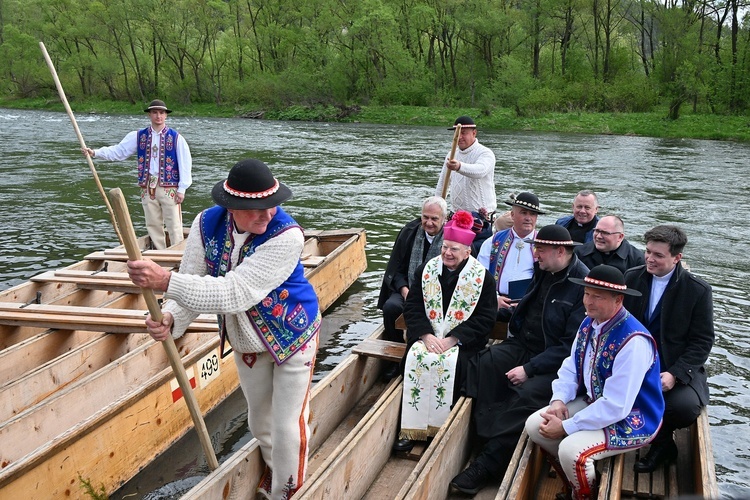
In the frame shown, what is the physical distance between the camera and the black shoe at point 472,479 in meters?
3.80

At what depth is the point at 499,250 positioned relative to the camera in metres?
5.43

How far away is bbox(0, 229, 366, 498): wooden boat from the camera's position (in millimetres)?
3723

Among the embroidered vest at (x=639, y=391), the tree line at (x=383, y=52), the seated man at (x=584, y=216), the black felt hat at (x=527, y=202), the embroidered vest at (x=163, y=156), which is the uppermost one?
the tree line at (x=383, y=52)

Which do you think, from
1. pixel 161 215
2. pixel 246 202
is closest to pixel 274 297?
pixel 246 202

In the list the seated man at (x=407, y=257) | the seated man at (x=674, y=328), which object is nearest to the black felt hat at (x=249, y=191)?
the seated man at (x=674, y=328)

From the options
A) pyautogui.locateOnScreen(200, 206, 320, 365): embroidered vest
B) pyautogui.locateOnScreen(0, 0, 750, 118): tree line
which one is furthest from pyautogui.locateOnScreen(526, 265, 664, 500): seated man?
pyautogui.locateOnScreen(0, 0, 750, 118): tree line

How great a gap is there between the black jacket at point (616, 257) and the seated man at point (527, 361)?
0.93 meters

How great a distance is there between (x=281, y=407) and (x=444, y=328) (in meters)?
1.52

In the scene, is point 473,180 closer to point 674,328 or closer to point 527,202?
point 527,202

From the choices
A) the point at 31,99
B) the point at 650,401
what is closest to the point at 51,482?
the point at 650,401

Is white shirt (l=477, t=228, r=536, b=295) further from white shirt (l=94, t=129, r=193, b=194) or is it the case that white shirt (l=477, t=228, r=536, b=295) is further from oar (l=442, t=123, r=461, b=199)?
white shirt (l=94, t=129, r=193, b=194)

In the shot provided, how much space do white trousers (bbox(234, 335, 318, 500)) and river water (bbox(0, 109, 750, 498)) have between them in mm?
1443

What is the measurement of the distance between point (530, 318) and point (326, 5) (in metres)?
42.2

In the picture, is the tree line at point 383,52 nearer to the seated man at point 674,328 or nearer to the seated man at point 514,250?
the seated man at point 514,250
